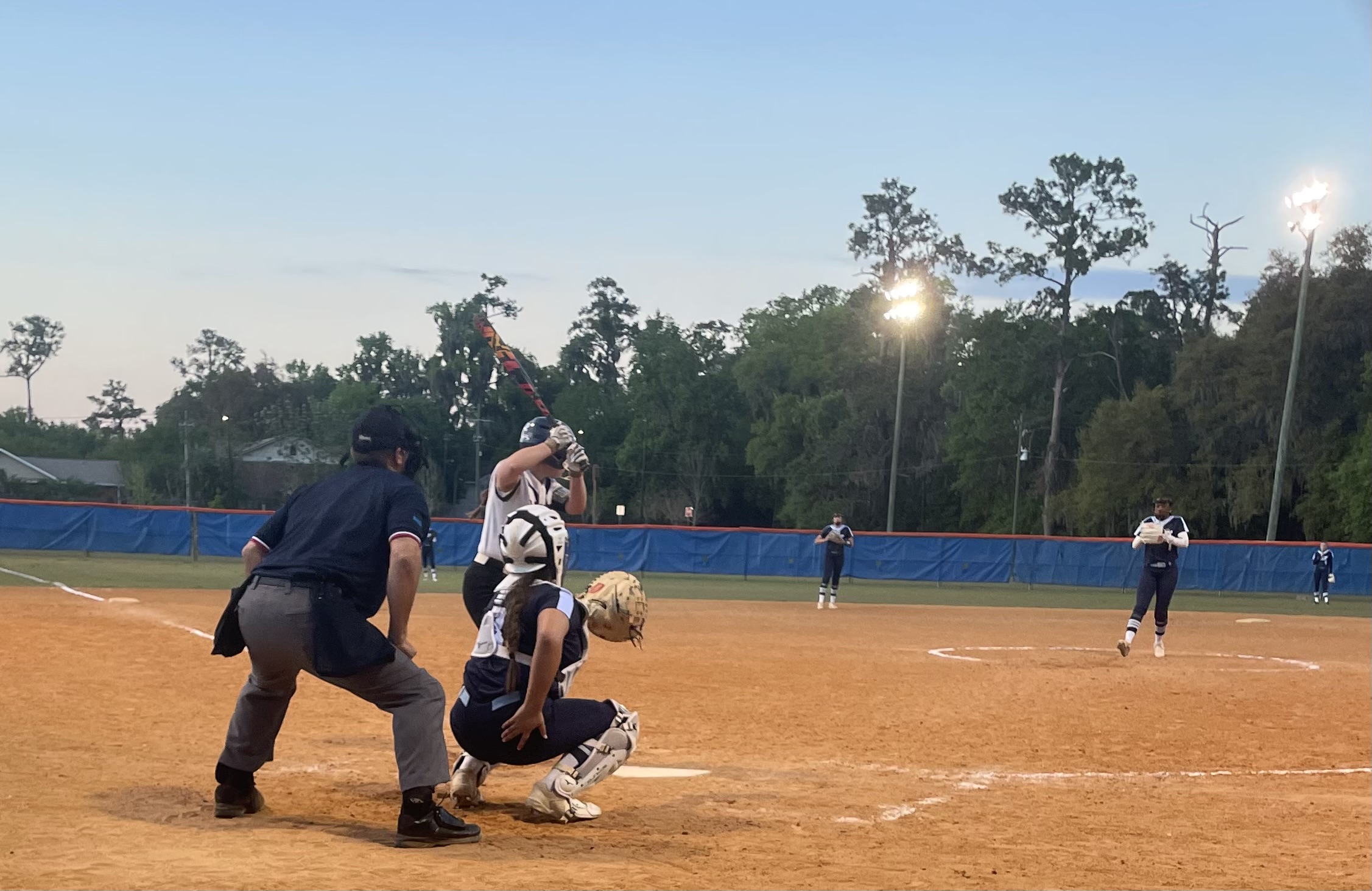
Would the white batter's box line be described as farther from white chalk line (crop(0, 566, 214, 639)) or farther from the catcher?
white chalk line (crop(0, 566, 214, 639))

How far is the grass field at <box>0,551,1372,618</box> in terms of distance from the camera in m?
A: 29.7

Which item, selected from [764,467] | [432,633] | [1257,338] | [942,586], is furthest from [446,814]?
[764,467]

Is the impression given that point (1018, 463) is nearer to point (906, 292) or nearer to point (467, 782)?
point (906, 292)

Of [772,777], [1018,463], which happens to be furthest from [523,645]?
[1018,463]

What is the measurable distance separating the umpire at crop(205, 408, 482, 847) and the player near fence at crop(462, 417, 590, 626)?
5.44ft

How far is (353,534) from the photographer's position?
20.0 feet

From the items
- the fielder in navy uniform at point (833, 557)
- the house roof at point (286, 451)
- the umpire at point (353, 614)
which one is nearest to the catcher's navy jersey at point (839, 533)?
the fielder in navy uniform at point (833, 557)

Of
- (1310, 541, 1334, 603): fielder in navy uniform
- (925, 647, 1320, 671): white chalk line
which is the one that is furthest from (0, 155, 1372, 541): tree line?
(925, 647, 1320, 671): white chalk line

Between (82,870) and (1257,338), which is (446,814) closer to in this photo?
(82,870)

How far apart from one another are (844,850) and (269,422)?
114m

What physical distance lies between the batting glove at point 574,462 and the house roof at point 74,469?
107 m

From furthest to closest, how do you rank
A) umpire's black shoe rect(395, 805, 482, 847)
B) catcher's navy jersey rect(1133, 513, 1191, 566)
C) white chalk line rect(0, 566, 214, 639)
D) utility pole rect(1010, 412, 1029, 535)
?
utility pole rect(1010, 412, 1029, 535) < catcher's navy jersey rect(1133, 513, 1191, 566) < white chalk line rect(0, 566, 214, 639) < umpire's black shoe rect(395, 805, 482, 847)

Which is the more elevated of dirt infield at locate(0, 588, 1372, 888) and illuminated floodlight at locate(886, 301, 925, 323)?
illuminated floodlight at locate(886, 301, 925, 323)

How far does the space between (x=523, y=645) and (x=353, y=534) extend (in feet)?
3.05
